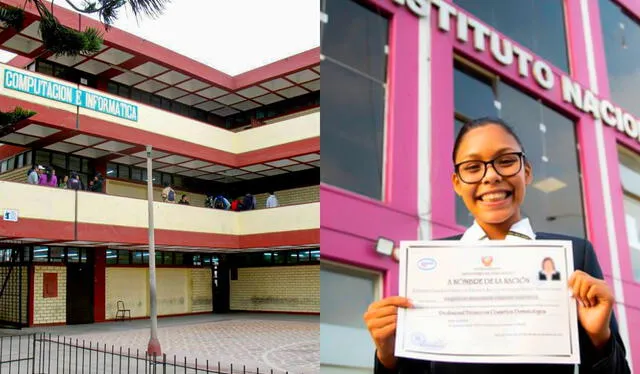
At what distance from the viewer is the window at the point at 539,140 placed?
1608 mm

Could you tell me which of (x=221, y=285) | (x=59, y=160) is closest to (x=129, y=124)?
(x=59, y=160)

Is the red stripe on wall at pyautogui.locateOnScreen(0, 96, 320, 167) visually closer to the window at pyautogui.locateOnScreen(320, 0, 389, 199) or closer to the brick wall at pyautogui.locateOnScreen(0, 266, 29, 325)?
the brick wall at pyautogui.locateOnScreen(0, 266, 29, 325)

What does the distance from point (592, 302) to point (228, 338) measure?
1083 cm

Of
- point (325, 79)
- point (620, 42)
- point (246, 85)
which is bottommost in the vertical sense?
point (325, 79)

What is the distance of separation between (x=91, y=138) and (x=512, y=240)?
44.1ft

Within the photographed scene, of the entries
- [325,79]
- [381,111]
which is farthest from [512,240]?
[325,79]

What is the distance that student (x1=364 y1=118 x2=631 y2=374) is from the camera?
1.32m

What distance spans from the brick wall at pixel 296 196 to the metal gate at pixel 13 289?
6269 millimetres

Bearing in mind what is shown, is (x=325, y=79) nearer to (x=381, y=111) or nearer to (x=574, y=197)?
(x=381, y=111)

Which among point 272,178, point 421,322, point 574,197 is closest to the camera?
point 421,322

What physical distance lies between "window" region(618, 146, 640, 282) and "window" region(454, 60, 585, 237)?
0.63ft

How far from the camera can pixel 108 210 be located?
13.2 metres

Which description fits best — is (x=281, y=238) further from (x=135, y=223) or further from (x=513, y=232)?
(x=513, y=232)

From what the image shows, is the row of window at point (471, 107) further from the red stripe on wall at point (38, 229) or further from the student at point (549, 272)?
the red stripe on wall at point (38, 229)
